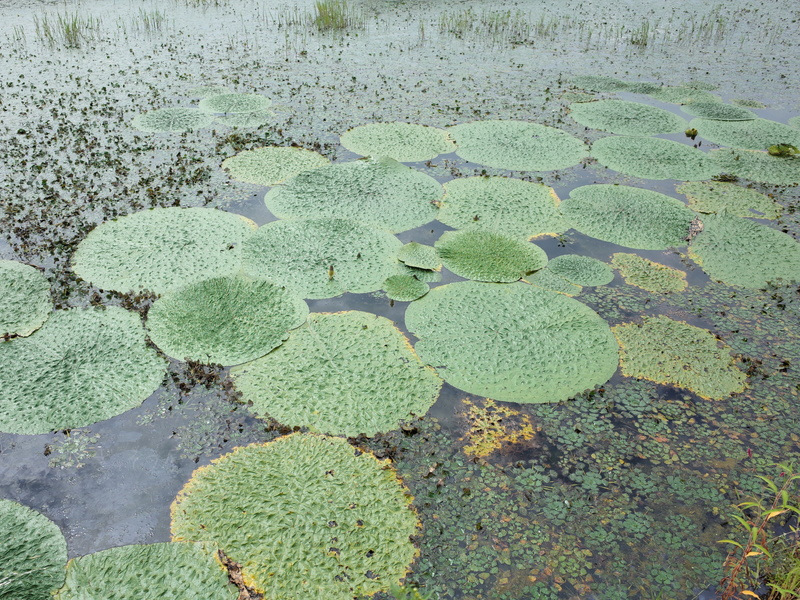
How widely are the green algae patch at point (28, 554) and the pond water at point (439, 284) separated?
64 millimetres

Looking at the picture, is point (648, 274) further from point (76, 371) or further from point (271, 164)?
point (76, 371)

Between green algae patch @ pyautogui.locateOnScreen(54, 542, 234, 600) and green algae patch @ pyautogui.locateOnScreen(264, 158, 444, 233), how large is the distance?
8.81 feet

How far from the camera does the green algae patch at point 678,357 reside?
3.16 m

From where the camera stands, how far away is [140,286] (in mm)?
3676

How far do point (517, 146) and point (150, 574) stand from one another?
4.77 meters

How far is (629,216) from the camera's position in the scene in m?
4.62

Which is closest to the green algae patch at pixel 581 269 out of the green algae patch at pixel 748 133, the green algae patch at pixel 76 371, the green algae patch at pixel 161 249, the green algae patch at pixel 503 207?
the green algae patch at pixel 503 207

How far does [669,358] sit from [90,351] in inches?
126

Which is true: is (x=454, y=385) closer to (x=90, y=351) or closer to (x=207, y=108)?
(x=90, y=351)

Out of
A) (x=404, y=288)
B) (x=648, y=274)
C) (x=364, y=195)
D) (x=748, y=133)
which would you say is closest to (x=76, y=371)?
(x=404, y=288)

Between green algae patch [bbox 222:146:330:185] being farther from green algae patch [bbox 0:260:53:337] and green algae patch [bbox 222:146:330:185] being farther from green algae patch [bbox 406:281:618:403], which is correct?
green algae patch [bbox 406:281:618:403]

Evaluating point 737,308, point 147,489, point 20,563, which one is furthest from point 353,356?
point 737,308

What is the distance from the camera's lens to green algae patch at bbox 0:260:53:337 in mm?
3322

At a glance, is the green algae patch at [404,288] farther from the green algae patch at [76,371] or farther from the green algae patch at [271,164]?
the green algae patch at [271,164]
